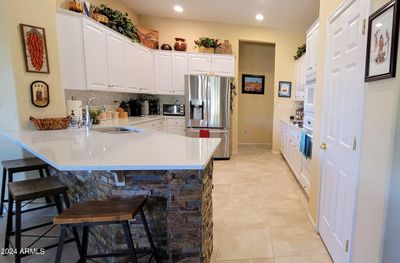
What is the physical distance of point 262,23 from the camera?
5.36 metres

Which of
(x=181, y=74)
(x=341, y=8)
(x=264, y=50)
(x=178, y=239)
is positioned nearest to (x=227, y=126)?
(x=181, y=74)

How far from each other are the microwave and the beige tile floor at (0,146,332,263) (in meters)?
1.82

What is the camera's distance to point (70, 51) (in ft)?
10.1

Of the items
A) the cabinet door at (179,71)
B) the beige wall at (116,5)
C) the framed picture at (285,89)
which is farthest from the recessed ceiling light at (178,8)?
the framed picture at (285,89)

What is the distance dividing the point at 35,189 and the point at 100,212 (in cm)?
84

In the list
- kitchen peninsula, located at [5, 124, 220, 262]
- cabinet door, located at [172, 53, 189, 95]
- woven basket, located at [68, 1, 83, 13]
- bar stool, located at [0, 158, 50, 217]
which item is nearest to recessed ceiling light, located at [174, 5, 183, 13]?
cabinet door, located at [172, 53, 189, 95]

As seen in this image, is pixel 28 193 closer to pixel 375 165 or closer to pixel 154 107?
pixel 375 165

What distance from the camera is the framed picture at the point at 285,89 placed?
574 centimetres

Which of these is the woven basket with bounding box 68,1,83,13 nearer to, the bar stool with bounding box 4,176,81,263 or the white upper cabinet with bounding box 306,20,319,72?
the bar stool with bounding box 4,176,81,263

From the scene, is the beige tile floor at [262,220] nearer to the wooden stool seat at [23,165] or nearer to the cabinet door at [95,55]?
the wooden stool seat at [23,165]

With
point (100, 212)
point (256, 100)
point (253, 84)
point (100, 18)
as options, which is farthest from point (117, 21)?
point (256, 100)

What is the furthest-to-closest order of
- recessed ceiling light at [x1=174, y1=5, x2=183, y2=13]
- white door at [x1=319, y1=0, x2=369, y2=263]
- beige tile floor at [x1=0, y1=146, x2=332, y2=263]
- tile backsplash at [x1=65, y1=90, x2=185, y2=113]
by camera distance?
1. recessed ceiling light at [x1=174, y1=5, x2=183, y2=13]
2. tile backsplash at [x1=65, y1=90, x2=185, y2=113]
3. beige tile floor at [x1=0, y1=146, x2=332, y2=263]
4. white door at [x1=319, y1=0, x2=369, y2=263]

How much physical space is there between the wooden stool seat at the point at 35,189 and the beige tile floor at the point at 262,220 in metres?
1.43

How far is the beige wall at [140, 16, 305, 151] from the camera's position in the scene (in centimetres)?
544
